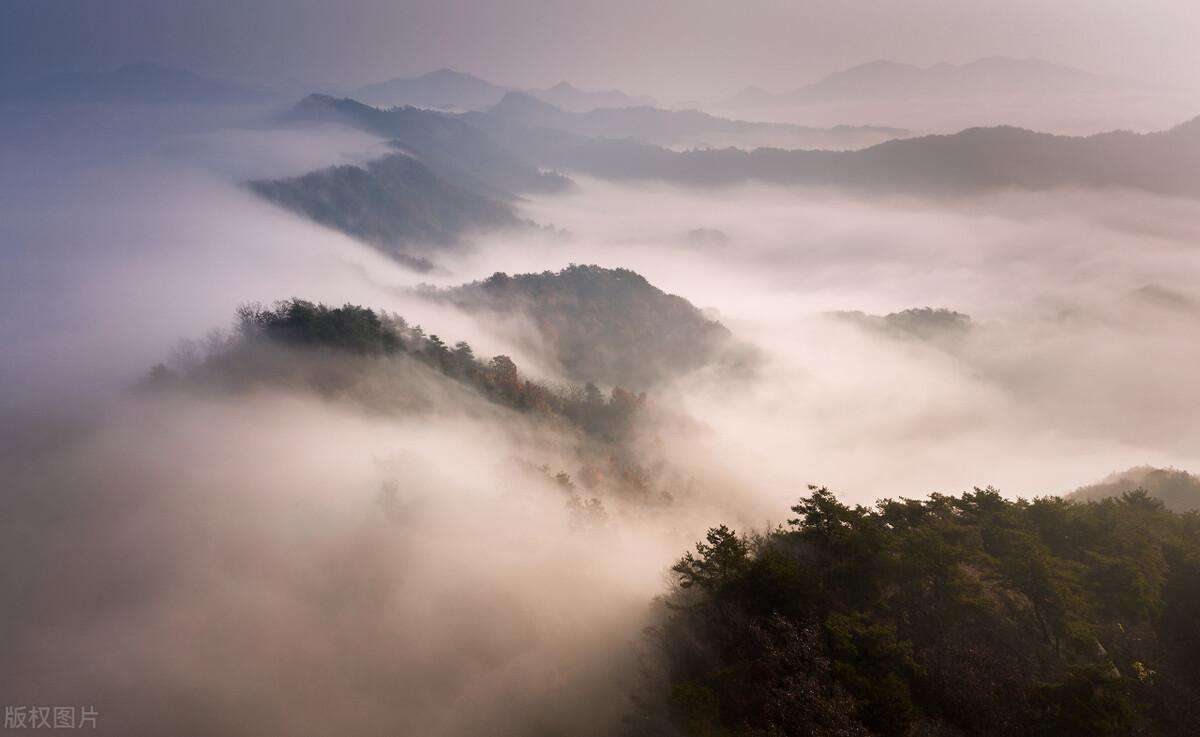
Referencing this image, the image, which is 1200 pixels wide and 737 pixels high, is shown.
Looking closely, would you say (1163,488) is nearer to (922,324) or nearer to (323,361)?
(922,324)

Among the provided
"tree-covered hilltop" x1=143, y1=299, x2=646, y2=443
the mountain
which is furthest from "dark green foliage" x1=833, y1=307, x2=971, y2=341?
"tree-covered hilltop" x1=143, y1=299, x2=646, y2=443

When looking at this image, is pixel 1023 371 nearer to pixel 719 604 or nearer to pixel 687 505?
pixel 687 505

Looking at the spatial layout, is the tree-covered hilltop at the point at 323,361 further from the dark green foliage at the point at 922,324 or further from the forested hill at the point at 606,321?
the dark green foliage at the point at 922,324

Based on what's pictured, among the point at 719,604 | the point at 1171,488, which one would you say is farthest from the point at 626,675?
the point at 1171,488

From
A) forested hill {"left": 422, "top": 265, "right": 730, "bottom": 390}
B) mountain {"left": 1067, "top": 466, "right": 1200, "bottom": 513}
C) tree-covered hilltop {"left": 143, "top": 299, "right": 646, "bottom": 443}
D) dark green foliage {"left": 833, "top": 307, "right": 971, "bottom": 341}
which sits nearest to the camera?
tree-covered hilltop {"left": 143, "top": 299, "right": 646, "bottom": 443}

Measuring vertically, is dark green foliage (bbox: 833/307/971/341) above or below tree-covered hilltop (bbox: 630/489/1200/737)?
above

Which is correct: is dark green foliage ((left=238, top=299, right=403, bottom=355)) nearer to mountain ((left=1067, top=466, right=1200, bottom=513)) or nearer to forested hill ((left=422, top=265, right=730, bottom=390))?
forested hill ((left=422, top=265, right=730, bottom=390))
